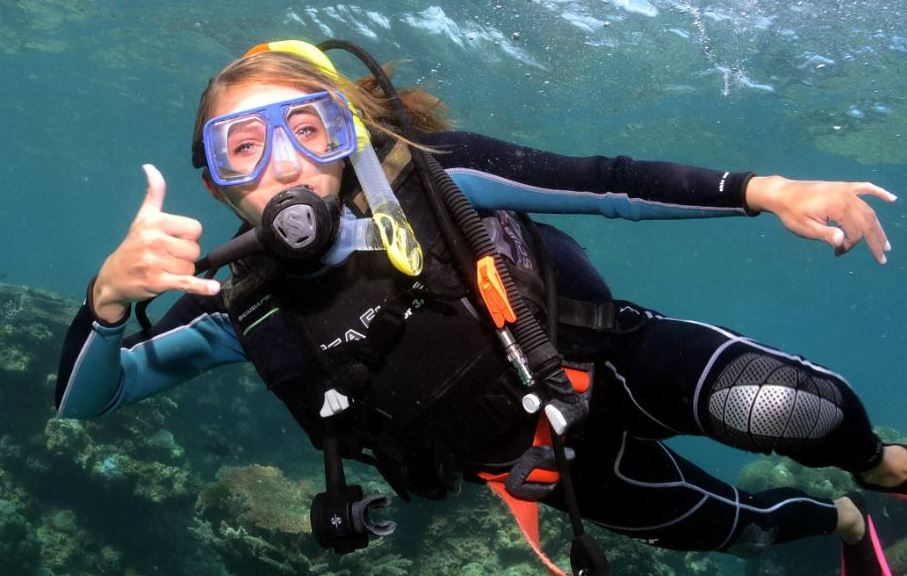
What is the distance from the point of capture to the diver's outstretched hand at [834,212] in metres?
2.10

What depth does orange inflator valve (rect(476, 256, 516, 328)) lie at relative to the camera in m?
2.41

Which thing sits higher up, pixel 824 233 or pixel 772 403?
pixel 824 233

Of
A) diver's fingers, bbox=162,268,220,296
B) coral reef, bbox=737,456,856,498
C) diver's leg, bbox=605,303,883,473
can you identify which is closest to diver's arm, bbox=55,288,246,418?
diver's fingers, bbox=162,268,220,296

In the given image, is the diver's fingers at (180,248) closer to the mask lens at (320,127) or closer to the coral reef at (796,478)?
the mask lens at (320,127)

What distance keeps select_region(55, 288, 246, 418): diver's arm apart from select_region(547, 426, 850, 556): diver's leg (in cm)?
204

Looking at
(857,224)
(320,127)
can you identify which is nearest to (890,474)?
(857,224)

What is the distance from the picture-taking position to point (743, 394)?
2301 mm

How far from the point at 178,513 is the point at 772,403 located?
30.6 ft

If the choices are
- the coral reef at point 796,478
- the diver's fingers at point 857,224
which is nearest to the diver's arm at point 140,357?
the diver's fingers at point 857,224

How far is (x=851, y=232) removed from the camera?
83.2 inches

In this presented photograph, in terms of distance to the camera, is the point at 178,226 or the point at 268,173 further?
the point at 268,173

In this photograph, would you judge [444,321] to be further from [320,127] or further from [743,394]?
[743,394]

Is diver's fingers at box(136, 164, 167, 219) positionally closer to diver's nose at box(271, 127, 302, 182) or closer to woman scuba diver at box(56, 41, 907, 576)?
woman scuba diver at box(56, 41, 907, 576)

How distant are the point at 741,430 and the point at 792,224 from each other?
2.59 feet
